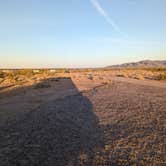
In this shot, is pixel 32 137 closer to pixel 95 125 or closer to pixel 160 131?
pixel 95 125

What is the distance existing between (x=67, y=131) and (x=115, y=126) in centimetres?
180

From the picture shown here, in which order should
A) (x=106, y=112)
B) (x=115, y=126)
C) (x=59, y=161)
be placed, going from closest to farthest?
(x=59, y=161) < (x=115, y=126) < (x=106, y=112)

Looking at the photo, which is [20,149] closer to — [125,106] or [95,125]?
[95,125]

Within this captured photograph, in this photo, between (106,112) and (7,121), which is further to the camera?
(106,112)

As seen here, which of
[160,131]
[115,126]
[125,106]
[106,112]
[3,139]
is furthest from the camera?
[125,106]

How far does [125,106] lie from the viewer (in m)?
11.4

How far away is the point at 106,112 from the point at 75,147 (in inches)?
Result: 183

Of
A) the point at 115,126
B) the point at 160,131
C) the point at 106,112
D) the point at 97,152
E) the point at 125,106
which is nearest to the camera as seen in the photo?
the point at 97,152

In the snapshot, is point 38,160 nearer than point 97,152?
Yes

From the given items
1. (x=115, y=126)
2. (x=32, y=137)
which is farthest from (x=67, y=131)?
(x=115, y=126)

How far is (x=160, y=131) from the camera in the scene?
696 centimetres


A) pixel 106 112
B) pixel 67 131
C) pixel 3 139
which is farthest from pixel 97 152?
pixel 106 112

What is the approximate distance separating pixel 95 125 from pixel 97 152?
249 centimetres

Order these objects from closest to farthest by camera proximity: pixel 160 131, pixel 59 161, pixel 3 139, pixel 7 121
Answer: pixel 59 161, pixel 3 139, pixel 160 131, pixel 7 121
